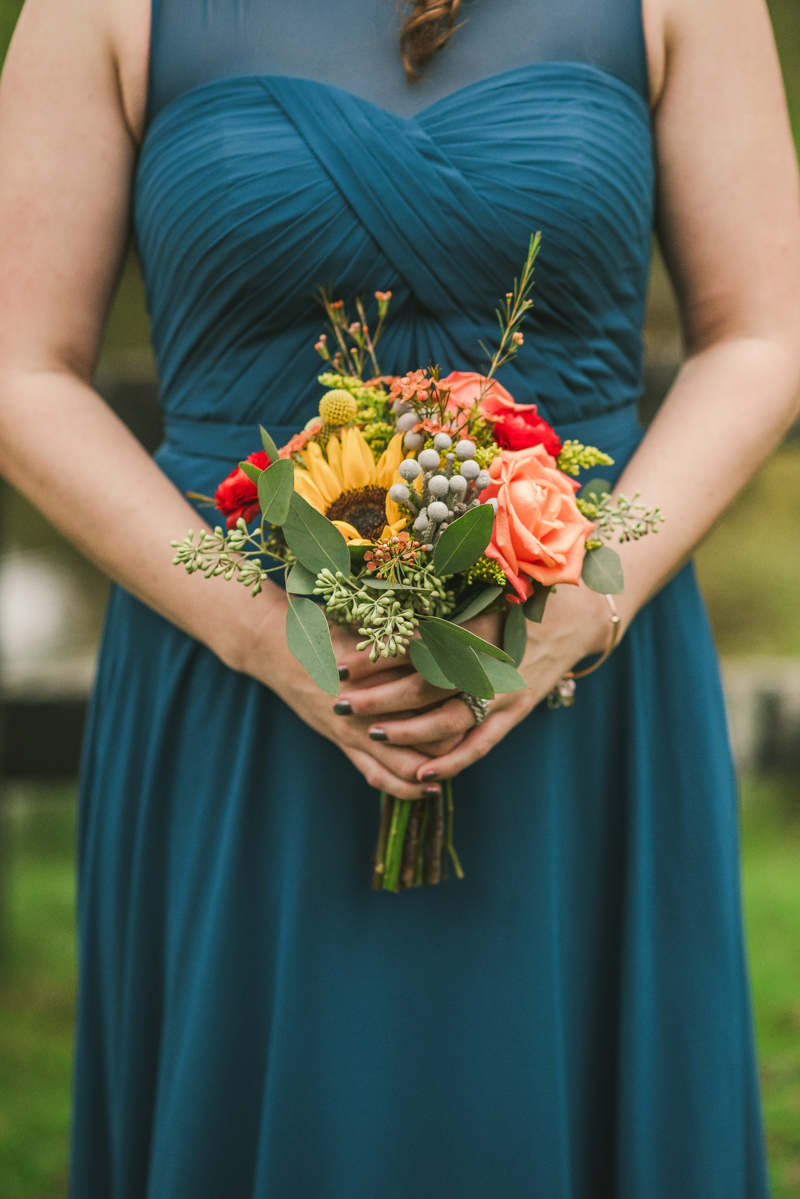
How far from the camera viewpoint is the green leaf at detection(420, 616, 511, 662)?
953mm

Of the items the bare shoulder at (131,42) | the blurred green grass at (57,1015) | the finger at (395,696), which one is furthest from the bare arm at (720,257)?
the blurred green grass at (57,1015)

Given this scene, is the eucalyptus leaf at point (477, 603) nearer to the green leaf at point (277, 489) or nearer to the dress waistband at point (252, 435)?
the green leaf at point (277, 489)

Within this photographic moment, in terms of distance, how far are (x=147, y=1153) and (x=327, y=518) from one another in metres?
1.04

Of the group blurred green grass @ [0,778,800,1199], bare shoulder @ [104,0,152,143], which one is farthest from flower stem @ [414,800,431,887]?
blurred green grass @ [0,778,800,1199]

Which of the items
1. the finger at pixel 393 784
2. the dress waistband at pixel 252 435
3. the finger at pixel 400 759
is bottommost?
the finger at pixel 393 784

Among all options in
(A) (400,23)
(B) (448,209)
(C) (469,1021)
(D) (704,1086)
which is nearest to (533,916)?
(C) (469,1021)

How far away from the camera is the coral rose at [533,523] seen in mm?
969

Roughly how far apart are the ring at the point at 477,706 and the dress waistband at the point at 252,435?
0.43 meters

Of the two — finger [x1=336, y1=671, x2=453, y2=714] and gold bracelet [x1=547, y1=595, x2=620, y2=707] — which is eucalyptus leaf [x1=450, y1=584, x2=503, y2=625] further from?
gold bracelet [x1=547, y1=595, x2=620, y2=707]

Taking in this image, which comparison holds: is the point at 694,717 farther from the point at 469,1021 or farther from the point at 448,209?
the point at 448,209

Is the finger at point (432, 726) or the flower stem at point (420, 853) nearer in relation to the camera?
the finger at point (432, 726)

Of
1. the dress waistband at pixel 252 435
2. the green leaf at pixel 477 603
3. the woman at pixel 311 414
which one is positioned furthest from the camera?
the dress waistband at pixel 252 435

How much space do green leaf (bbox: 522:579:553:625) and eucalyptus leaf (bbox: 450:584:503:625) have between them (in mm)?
43

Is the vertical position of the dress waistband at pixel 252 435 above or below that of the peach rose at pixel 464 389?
above
